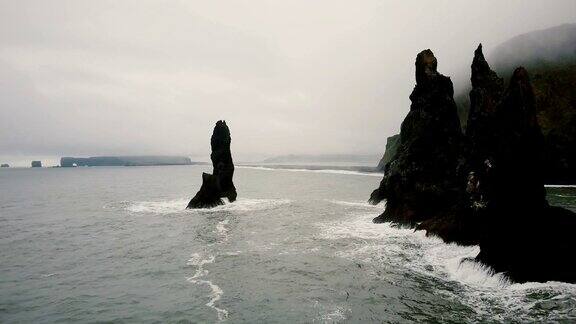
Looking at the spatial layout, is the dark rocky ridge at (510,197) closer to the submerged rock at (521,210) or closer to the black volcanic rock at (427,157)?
the submerged rock at (521,210)

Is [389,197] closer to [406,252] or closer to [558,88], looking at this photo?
[406,252]

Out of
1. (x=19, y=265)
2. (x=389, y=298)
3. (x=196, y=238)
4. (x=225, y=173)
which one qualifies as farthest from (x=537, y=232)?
(x=225, y=173)

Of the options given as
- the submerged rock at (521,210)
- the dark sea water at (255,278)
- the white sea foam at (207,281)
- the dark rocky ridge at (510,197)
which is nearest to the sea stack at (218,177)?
the dark sea water at (255,278)

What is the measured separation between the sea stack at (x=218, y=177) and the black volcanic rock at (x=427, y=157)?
89.6 ft

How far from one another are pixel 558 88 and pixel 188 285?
400ft

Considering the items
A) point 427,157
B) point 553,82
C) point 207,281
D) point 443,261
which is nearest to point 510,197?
point 443,261

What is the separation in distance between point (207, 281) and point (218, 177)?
121 ft

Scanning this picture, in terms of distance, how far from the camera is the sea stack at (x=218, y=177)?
5384cm

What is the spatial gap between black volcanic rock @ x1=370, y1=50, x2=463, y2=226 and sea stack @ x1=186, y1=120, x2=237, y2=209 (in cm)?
2731

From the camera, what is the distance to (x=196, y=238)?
33.1 metres

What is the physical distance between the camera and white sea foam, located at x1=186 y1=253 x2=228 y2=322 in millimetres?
16781

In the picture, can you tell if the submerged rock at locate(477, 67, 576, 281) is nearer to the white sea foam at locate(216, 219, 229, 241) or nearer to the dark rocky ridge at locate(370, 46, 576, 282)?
the dark rocky ridge at locate(370, 46, 576, 282)

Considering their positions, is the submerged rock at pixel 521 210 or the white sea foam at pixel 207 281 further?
the submerged rock at pixel 521 210

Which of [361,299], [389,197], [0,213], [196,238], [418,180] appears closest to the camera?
[361,299]
